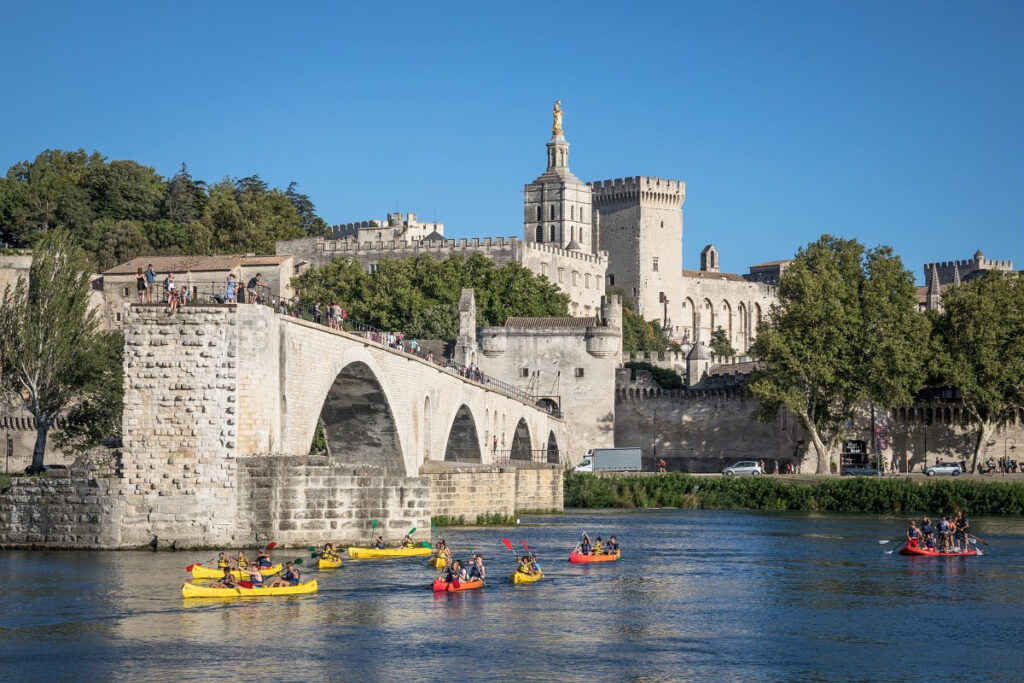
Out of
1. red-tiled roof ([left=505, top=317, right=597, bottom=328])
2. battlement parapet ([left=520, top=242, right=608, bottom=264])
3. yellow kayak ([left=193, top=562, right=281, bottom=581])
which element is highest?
battlement parapet ([left=520, top=242, right=608, bottom=264])

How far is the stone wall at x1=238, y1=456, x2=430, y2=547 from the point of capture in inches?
1560

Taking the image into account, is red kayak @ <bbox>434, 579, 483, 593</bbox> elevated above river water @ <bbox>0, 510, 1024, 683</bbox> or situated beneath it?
elevated above

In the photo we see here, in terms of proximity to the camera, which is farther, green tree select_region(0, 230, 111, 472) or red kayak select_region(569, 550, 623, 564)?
green tree select_region(0, 230, 111, 472)

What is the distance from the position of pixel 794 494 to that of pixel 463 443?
1606 centimetres

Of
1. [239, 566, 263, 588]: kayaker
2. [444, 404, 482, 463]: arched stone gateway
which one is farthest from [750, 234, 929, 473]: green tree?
[239, 566, 263, 588]: kayaker

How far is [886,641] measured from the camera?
1266 inches

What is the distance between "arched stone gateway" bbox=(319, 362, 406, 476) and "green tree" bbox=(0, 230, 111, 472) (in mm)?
11928

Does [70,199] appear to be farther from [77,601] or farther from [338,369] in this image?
[77,601]

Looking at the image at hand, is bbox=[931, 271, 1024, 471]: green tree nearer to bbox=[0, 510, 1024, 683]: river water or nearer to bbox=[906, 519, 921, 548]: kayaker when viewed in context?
bbox=[906, 519, 921, 548]: kayaker

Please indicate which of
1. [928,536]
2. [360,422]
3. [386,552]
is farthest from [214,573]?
[928,536]

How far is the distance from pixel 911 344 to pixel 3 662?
63655 millimetres

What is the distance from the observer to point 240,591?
114 feet

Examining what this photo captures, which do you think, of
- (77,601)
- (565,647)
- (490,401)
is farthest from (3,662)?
(490,401)

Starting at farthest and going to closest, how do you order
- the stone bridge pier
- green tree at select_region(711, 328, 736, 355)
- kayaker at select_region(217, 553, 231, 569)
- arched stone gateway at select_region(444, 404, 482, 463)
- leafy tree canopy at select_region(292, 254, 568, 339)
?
green tree at select_region(711, 328, 736, 355), leafy tree canopy at select_region(292, 254, 568, 339), arched stone gateway at select_region(444, 404, 482, 463), the stone bridge pier, kayaker at select_region(217, 553, 231, 569)
